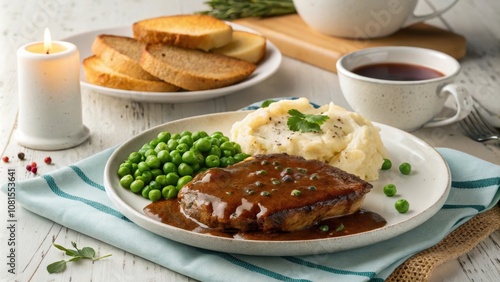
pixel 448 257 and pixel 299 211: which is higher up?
pixel 299 211

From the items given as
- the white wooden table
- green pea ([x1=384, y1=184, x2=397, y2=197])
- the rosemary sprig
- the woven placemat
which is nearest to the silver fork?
the white wooden table

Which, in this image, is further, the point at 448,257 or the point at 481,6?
the point at 481,6

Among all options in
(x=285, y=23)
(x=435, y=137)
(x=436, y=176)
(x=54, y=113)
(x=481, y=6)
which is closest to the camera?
(x=436, y=176)

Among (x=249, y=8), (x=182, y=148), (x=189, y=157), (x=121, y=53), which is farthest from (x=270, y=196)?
(x=249, y=8)

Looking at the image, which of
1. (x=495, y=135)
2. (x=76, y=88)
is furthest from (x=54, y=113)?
(x=495, y=135)

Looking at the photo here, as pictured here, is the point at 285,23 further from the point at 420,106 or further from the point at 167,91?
the point at 420,106

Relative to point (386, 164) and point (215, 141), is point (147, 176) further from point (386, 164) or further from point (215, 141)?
point (386, 164)

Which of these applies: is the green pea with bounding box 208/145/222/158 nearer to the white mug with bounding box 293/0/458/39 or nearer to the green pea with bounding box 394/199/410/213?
the green pea with bounding box 394/199/410/213
